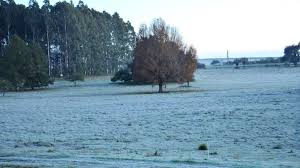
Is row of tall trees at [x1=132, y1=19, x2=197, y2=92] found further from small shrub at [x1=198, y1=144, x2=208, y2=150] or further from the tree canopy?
small shrub at [x1=198, y1=144, x2=208, y2=150]

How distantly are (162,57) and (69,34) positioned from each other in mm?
51736

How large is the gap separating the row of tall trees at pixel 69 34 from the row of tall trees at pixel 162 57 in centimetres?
3440

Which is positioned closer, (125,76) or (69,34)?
(125,76)

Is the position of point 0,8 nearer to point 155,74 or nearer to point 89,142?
point 155,74

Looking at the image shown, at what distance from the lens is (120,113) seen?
1398 inches

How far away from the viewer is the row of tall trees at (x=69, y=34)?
110 metres

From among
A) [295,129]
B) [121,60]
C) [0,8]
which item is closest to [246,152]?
[295,129]

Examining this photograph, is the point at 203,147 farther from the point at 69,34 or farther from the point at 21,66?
the point at 69,34

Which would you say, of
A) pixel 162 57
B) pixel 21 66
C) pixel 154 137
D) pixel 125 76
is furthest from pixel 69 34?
pixel 154 137

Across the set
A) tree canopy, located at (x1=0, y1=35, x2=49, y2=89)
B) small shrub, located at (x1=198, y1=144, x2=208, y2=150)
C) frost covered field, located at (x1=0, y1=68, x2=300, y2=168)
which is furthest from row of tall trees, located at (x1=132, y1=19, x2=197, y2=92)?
small shrub, located at (x1=198, y1=144, x2=208, y2=150)

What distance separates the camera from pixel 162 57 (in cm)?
6931

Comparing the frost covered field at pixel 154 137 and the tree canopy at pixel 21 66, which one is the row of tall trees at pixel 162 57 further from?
the frost covered field at pixel 154 137

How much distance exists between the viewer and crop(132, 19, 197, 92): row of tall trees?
69312mm

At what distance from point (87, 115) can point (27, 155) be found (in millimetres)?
18315
